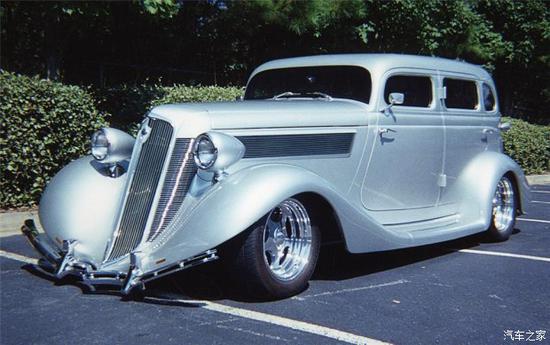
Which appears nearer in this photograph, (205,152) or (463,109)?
(205,152)

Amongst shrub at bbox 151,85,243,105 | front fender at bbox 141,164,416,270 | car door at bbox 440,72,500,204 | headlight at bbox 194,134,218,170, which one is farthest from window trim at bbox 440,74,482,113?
shrub at bbox 151,85,243,105

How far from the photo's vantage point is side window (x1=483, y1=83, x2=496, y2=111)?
21.4 feet

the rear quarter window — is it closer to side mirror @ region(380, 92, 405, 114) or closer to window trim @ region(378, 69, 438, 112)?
window trim @ region(378, 69, 438, 112)

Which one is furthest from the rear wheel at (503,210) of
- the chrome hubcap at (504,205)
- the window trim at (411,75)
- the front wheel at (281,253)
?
the front wheel at (281,253)

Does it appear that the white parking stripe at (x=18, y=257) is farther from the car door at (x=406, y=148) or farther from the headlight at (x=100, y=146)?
the car door at (x=406, y=148)

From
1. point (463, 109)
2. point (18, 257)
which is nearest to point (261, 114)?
point (18, 257)

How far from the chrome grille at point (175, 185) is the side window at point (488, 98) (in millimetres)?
3865

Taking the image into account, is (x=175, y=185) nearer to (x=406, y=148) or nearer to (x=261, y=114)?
(x=261, y=114)

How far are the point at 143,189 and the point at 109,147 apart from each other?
71cm

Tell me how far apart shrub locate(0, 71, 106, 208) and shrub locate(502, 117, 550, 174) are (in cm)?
948

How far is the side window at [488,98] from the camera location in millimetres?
6527

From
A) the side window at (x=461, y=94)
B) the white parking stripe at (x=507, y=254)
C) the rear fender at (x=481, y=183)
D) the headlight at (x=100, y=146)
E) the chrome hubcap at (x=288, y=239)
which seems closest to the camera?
the chrome hubcap at (x=288, y=239)

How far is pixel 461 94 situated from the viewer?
20.2 ft

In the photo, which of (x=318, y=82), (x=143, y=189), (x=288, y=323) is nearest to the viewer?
(x=288, y=323)
